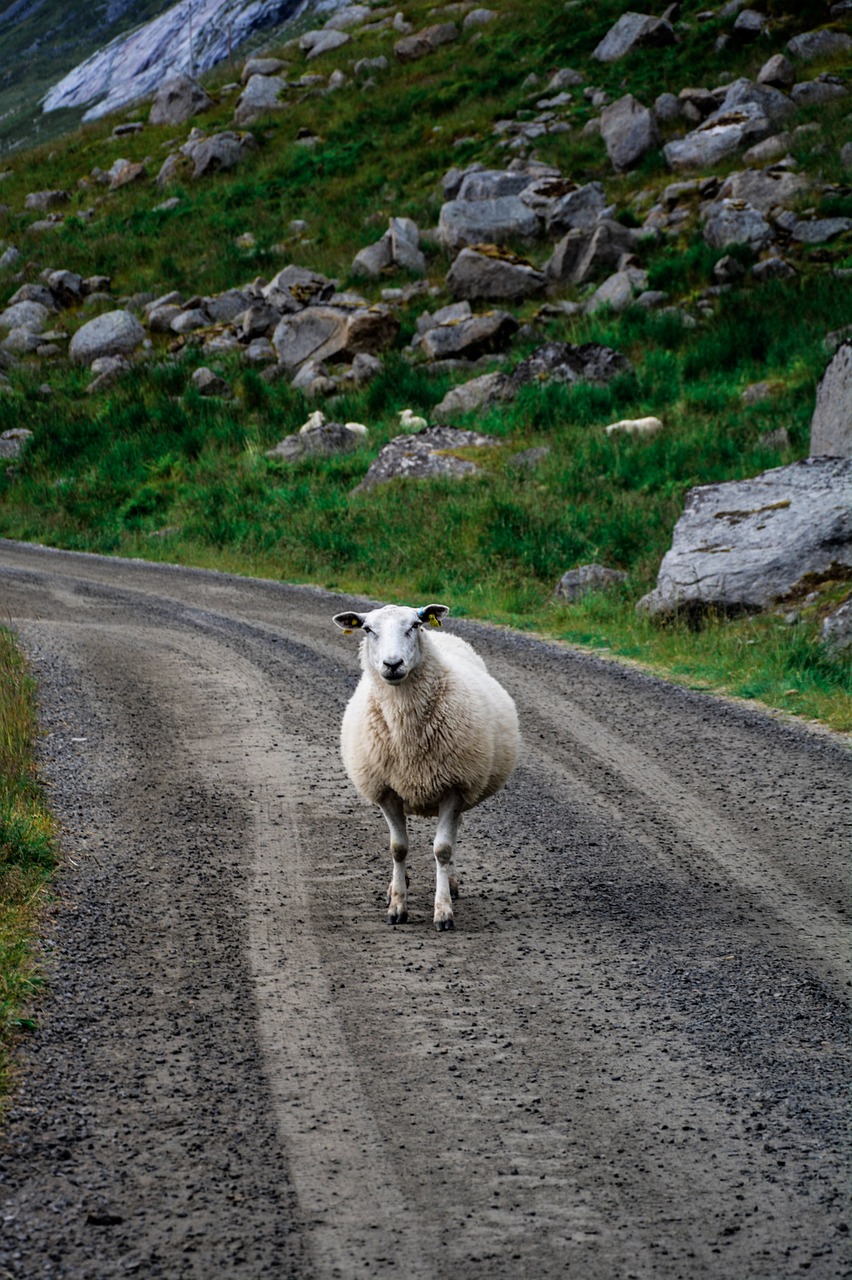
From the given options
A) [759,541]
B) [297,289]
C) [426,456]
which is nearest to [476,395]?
[426,456]

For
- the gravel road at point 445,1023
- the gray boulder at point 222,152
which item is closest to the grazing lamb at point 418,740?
the gravel road at point 445,1023

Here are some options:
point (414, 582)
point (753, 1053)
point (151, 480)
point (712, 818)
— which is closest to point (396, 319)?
point (151, 480)

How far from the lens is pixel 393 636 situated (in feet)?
20.5

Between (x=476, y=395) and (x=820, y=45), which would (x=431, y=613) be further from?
(x=820, y=45)

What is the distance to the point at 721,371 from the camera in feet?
67.9

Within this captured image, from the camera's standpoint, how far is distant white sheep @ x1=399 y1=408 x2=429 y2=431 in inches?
859

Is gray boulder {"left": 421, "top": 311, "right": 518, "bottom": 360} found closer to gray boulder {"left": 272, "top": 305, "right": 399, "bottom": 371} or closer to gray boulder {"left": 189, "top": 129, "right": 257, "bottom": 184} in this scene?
gray boulder {"left": 272, "top": 305, "right": 399, "bottom": 371}

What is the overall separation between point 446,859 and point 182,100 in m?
45.8

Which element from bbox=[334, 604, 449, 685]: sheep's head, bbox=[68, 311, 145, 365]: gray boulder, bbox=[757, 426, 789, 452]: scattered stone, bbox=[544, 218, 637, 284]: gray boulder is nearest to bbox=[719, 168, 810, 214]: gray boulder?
bbox=[544, 218, 637, 284]: gray boulder

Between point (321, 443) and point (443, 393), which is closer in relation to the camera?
point (321, 443)

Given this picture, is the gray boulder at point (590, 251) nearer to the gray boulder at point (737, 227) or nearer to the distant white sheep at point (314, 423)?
the gray boulder at point (737, 227)

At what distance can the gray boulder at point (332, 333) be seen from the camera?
26.1 meters

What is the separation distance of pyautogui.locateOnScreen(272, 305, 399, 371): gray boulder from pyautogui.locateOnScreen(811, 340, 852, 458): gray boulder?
12667 mm

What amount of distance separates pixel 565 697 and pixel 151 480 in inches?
583
